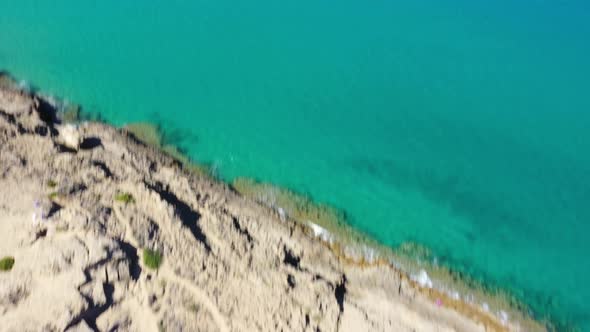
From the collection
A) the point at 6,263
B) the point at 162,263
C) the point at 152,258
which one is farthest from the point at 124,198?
the point at 6,263

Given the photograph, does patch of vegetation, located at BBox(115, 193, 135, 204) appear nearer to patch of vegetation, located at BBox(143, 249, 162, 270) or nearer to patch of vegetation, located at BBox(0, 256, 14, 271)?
patch of vegetation, located at BBox(143, 249, 162, 270)

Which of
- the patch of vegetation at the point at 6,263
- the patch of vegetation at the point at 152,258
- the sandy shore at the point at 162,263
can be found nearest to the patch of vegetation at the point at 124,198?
the sandy shore at the point at 162,263

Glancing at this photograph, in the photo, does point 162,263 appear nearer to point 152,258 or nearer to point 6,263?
point 152,258

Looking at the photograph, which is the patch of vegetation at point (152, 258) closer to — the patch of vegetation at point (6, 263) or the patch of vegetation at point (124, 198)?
the patch of vegetation at point (124, 198)

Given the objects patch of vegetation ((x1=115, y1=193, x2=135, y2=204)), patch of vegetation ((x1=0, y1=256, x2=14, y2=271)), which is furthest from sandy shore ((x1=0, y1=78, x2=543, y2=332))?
patch of vegetation ((x1=0, y1=256, x2=14, y2=271))

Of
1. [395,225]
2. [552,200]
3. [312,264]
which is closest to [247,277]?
[312,264]

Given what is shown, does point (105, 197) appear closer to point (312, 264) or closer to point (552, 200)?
point (312, 264)
